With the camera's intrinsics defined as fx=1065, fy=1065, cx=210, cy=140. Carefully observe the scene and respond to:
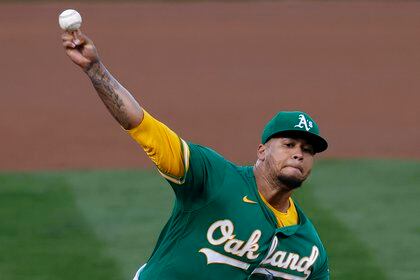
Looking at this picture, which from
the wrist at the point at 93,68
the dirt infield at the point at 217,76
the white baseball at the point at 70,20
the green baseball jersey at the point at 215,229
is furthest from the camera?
the dirt infield at the point at 217,76

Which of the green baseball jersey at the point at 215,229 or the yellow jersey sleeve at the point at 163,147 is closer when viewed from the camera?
the yellow jersey sleeve at the point at 163,147

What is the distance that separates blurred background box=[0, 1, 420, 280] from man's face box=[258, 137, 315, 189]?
2.92 meters

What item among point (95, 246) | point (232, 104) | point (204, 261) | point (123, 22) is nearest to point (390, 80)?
point (232, 104)

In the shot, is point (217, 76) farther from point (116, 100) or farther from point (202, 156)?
point (116, 100)

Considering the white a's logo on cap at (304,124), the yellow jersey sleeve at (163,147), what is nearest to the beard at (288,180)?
the white a's logo on cap at (304,124)

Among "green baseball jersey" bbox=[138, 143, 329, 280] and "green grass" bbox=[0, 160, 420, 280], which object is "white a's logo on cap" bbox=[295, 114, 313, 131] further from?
"green grass" bbox=[0, 160, 420, 280]

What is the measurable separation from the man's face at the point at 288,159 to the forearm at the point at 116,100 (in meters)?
0.84

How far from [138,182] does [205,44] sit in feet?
22.2

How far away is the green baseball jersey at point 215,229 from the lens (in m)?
4.89

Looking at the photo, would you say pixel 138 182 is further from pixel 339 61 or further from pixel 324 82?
pixel 339 61

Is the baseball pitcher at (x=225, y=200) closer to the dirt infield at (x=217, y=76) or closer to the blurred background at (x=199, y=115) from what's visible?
the blurred background at (x=199, y=115)

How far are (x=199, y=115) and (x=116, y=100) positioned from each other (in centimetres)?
838

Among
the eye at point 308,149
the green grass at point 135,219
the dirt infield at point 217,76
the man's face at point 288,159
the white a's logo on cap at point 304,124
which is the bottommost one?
the man's face at point 288,159

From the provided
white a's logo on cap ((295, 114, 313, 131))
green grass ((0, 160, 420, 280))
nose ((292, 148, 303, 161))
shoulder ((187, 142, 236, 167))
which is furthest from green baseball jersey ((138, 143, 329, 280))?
green grass ((0, 160, 420, 280))
